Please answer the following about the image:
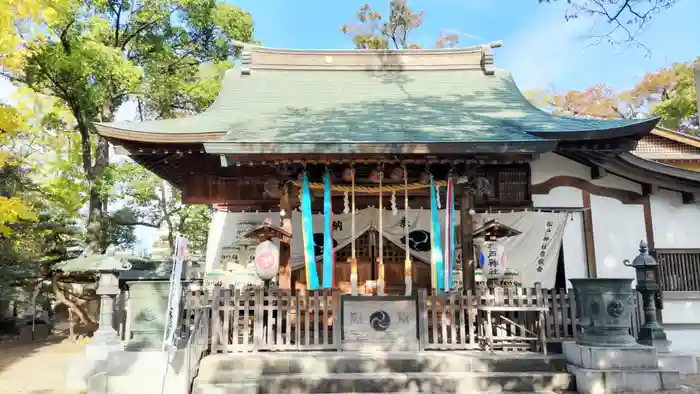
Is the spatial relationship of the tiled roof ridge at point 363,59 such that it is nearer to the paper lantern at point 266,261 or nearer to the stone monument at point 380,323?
the paper lantern at point 266,261

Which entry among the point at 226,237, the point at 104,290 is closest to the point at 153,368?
the point at 104,290

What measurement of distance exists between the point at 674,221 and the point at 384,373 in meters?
7.22

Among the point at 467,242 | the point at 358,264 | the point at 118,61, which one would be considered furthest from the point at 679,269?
the point at 118,61

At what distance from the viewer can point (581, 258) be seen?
Result: 992 centimetres

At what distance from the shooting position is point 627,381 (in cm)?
622

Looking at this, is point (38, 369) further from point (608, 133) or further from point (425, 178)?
point (608, 133)

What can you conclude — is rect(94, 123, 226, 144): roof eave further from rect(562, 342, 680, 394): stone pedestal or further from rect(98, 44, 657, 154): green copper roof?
rect(562, 342, 680, 394): stone pedestal

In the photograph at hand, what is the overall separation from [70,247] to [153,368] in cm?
1445

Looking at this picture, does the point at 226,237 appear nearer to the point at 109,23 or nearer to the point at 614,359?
the point at 614,359

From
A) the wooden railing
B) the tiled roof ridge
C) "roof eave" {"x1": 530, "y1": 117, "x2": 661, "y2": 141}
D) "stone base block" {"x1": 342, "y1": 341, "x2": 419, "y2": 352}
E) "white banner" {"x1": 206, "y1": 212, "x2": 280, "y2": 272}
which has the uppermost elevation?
the tiled roof ridge

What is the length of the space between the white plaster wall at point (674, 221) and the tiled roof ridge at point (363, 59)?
5.13 meters

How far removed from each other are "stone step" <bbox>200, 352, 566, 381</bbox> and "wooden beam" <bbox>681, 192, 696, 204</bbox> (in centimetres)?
547

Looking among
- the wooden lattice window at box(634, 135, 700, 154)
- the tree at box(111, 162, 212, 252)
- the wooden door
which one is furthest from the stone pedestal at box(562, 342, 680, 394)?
the tree at box(111, 162, 212, 252)

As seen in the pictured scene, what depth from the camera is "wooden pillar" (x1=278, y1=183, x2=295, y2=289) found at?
27.5 ft
